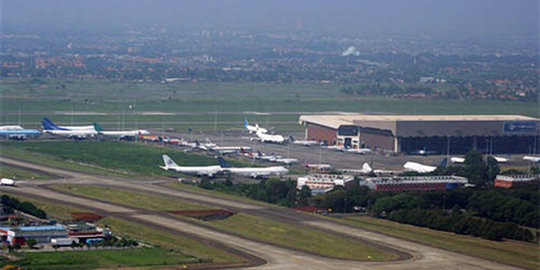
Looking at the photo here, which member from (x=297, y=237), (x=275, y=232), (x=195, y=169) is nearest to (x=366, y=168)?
(x=195, y=169)

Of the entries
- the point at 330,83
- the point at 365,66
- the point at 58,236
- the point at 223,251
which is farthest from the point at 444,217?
the point at 365,66

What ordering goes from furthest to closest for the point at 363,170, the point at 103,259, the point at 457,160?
the point at 457,160
the point at 363,170
the point at 103,259

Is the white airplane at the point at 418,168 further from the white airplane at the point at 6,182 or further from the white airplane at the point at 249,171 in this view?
the white airplane at the point at 6,182

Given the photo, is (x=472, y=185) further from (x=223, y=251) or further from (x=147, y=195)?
(x=223, y=251)

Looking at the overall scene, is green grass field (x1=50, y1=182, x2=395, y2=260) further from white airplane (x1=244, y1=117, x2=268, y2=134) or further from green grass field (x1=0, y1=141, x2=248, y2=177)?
white airplane (x1=244, y1=117, x2=268, y2=134)

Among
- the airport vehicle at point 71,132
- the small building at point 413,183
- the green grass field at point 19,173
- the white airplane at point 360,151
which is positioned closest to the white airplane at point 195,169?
the green grass field at point 19,173

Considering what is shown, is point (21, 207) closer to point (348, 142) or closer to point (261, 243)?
point (261, 243)
